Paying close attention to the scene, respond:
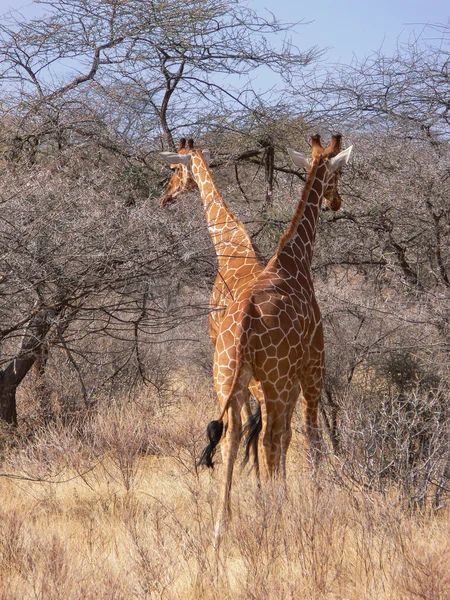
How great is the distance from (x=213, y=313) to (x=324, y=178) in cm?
134

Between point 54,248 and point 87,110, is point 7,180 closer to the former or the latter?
point 54,248

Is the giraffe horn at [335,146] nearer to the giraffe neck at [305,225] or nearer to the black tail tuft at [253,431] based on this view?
the giraffe neck at [305,225]

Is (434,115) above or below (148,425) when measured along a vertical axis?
above

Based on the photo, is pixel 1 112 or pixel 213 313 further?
pixel 1 112

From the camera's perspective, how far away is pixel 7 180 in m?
5.05

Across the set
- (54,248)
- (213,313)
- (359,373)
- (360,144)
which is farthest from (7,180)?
(359,373)

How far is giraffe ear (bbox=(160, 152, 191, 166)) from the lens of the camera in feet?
22.0

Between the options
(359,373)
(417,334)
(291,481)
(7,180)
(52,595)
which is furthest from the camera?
(359,373)

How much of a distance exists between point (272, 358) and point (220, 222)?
1391 mm

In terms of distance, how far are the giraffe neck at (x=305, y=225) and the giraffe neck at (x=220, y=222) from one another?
27 cm

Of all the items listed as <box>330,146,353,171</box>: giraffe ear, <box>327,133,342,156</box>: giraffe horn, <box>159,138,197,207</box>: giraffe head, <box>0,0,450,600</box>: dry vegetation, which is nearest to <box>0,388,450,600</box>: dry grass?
<box>0,0,450,600</box>: dry vegetation

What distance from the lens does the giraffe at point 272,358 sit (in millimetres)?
4805

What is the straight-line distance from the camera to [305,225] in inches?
236

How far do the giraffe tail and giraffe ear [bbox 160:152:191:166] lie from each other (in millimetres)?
2191
